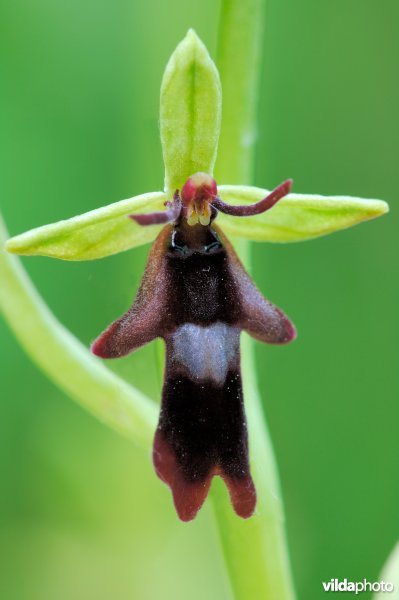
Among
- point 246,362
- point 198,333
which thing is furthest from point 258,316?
point 246,362

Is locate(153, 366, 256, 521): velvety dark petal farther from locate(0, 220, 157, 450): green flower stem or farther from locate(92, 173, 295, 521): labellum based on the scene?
locate(0, 220, 157, 450): green flower stem

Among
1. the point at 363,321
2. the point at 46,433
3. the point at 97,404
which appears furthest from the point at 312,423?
the point at 97,404

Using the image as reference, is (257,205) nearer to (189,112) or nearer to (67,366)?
(189,112)

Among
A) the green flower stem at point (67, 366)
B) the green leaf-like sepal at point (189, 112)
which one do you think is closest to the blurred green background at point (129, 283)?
the green flower stem at point (67, 366)

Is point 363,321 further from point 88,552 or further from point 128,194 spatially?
point 88,552

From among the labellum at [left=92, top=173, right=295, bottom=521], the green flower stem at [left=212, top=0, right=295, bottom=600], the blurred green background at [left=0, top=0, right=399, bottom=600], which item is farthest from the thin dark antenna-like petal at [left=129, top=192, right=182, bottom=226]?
the blurred green background at [left=0, top=0, right=399, bottom=600]
